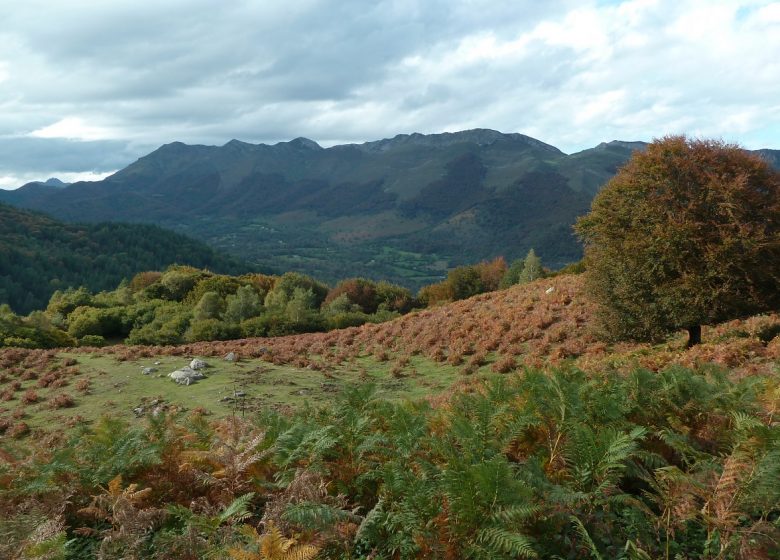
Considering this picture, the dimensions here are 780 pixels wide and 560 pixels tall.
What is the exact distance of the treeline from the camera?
124ft

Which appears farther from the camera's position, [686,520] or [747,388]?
[747,388]

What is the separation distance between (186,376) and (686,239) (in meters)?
16.3

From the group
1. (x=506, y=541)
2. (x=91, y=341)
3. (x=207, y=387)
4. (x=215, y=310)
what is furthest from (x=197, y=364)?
(x=215, y=310)

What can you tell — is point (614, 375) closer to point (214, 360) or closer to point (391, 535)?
point (391, 535)

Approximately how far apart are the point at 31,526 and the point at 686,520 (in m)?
5.63

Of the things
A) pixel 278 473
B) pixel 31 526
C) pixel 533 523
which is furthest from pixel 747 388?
pixel 31 526

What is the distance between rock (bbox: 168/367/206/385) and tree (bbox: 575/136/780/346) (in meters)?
14.0

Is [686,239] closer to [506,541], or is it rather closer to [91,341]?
[506,541]

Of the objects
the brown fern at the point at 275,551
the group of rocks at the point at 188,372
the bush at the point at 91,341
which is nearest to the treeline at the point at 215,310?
the bush at the point at 91,341

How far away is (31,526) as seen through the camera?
4.55 metres

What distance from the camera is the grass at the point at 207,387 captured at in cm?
1466

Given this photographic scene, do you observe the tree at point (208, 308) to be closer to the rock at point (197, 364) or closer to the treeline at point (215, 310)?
the treeline at point (215, 310)

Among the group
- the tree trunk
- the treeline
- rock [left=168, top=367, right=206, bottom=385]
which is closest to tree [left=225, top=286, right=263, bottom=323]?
→ the treeline

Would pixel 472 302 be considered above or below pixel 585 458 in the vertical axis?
below
